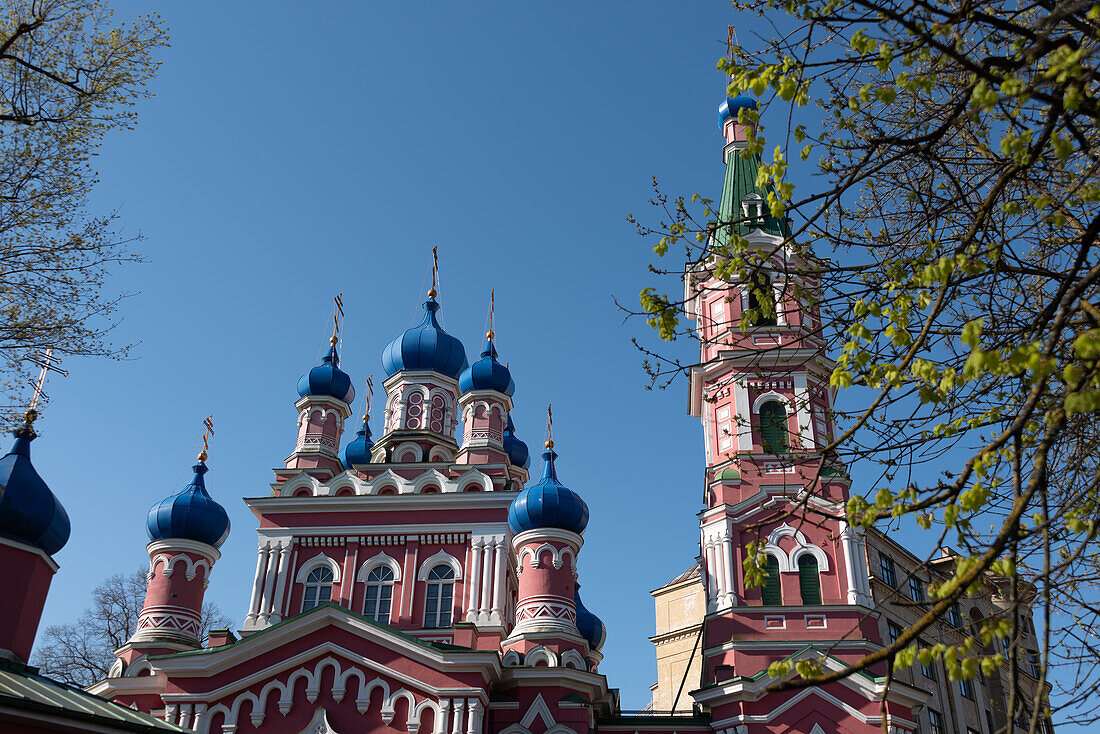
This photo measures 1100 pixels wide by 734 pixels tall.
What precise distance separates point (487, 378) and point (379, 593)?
6123 mm

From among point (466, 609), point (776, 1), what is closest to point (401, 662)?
point (466, 609)

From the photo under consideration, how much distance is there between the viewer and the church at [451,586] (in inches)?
585

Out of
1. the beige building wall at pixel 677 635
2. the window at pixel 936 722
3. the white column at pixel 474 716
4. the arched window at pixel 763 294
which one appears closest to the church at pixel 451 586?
the white column at pixel 474 716

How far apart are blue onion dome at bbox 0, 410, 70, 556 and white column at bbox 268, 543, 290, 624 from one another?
12.7 feet

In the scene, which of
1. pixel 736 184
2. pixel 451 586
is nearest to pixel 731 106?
pixel 736 184

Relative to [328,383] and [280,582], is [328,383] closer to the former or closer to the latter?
[328,383]

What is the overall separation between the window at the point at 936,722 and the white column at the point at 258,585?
55.9 ft

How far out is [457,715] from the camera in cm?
1444

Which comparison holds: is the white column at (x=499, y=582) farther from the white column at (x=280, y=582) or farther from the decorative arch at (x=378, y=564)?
the white column at (x=280, y=582)

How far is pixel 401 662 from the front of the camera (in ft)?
49.2

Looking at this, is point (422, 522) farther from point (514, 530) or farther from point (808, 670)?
point (808, 670)

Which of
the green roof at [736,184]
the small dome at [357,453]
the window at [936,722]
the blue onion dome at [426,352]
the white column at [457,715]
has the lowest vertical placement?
the white column at [457,715]

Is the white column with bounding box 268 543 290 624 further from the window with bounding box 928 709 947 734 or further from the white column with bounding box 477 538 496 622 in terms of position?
the window with bounding box 928 709 947 734

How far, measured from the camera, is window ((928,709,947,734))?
24525 mm
